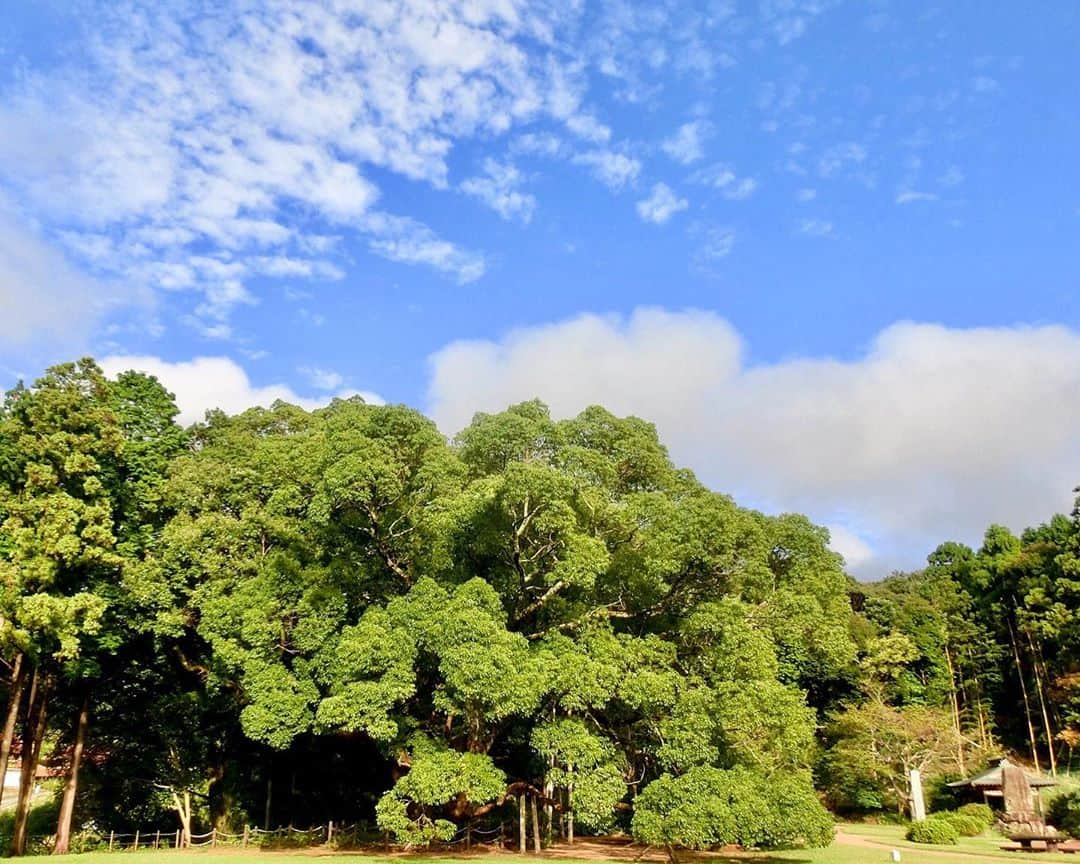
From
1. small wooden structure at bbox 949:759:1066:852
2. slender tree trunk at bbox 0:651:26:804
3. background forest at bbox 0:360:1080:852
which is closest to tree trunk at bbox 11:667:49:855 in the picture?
background forest at bbox 0:360:1080:852

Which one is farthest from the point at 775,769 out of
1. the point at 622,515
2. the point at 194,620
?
the point at 194,620

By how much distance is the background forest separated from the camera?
50.3 ft

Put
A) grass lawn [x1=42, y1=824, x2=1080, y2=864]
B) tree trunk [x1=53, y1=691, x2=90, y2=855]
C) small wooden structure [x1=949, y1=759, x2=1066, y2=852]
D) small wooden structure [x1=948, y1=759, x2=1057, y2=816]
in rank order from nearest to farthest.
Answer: grass lawn [x1=42, y1=824, x2=1080, y2=864] < small wooden structure [x1=949, y1=759, x2=1066, y2=852] < tree trunk [x1=53, y1=691, x2=90, y2=855] < small wooden structure [x1=948, y1=759, x2=1057, y2=816]

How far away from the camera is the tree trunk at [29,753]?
18.7 metres

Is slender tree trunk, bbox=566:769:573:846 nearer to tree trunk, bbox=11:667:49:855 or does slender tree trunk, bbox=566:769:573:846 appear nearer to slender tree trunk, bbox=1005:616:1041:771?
tree trunk, bbox=11:667:49:855

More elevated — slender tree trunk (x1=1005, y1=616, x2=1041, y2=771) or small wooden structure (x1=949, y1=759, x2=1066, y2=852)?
slender tree trunk (x1=1005, y1=616, x2=1041, y2=771)

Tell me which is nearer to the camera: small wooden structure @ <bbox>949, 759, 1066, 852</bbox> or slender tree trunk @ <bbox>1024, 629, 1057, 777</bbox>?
small wooden structure @ <bbox>949, 759, 1066, 852</bbox>

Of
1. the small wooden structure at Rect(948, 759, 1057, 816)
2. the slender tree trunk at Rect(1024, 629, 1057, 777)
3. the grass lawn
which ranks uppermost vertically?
the slender tree trunk at Rect(1024, 629, 1057, 777)

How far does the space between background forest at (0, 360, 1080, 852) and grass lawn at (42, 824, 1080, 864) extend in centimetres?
115

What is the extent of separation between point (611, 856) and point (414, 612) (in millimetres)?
7794

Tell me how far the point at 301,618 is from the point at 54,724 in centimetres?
1409

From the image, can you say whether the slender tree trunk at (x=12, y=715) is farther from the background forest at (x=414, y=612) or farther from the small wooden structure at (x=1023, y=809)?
the small wooden structure at (x=1023, y=809)

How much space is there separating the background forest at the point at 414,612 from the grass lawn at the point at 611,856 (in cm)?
115

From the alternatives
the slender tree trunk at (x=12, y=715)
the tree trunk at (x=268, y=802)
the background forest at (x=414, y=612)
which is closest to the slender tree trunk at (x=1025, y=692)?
the background forest at (x=414, y=612)
